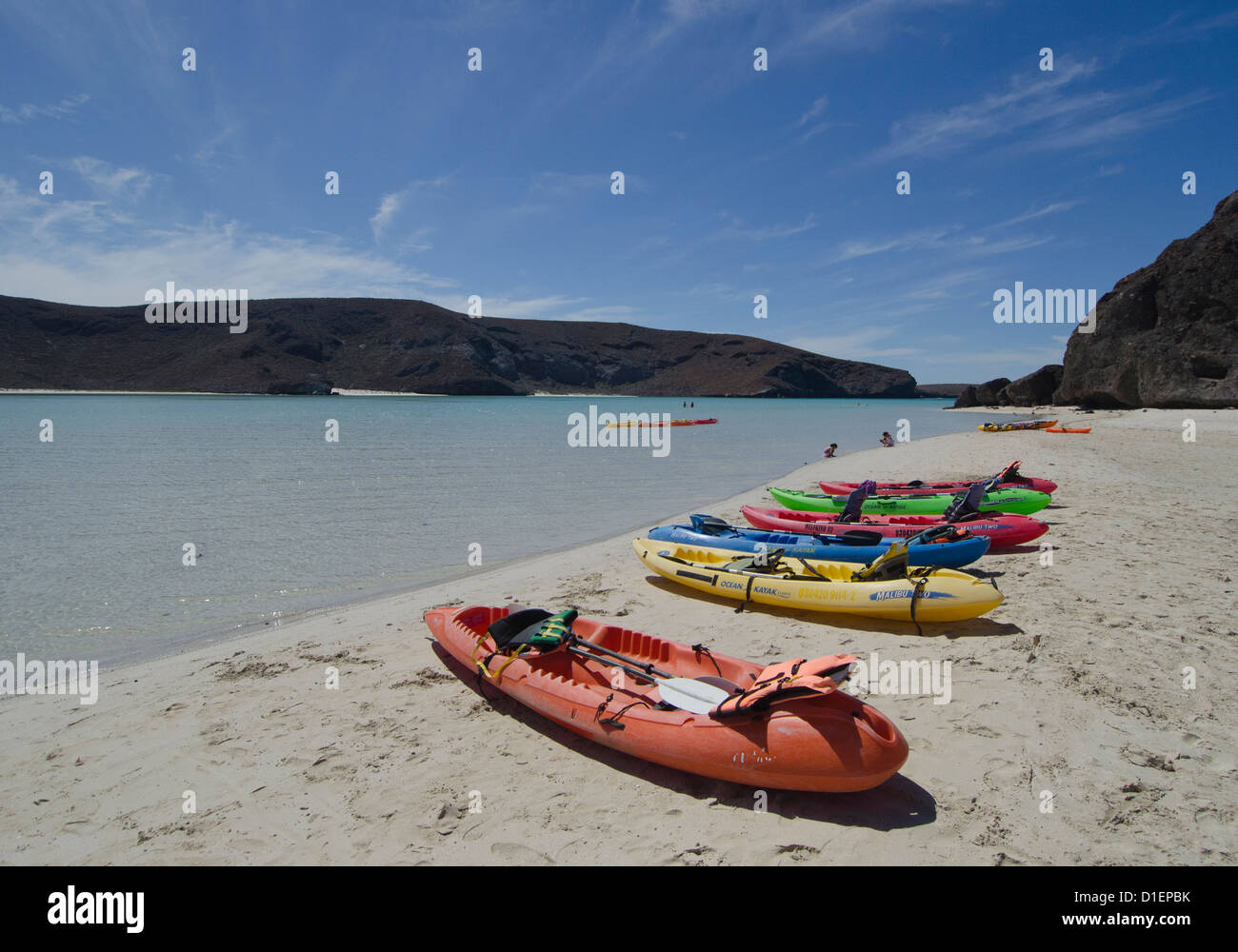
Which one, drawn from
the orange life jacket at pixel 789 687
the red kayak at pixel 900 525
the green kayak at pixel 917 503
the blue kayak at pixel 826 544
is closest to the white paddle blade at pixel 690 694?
the orange life jacket at pixel 789 687

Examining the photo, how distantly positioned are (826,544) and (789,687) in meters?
5.10

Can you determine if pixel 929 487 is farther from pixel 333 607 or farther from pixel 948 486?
pixel 333 607

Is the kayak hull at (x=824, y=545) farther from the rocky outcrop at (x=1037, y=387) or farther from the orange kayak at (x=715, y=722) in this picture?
the rocky outcrop at (x=1037, y=387)

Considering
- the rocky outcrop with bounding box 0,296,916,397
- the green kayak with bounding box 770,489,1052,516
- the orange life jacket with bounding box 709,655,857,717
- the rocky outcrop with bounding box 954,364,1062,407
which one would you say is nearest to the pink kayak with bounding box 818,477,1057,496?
the green kayak with bounding box 770,489,1052,516

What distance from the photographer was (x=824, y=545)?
27.4ft

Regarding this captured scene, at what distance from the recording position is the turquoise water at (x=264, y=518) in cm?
735

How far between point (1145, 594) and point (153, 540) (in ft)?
44.6

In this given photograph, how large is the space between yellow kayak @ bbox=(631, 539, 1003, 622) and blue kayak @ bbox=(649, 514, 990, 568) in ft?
1.29

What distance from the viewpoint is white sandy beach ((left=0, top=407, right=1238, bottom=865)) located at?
333 cm

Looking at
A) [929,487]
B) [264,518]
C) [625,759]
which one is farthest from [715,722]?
[264,518]

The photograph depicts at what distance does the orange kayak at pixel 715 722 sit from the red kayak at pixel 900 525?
5299 mm

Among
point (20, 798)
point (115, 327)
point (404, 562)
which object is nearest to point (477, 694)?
point (20, 798)

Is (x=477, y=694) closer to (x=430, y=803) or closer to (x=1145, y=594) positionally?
(x=430, y=803)

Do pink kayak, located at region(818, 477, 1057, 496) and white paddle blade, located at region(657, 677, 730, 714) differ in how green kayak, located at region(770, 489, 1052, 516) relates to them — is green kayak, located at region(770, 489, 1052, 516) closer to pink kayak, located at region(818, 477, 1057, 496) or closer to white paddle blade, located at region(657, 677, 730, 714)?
pink kayak, located at region(818, 477, 1057, 496)
